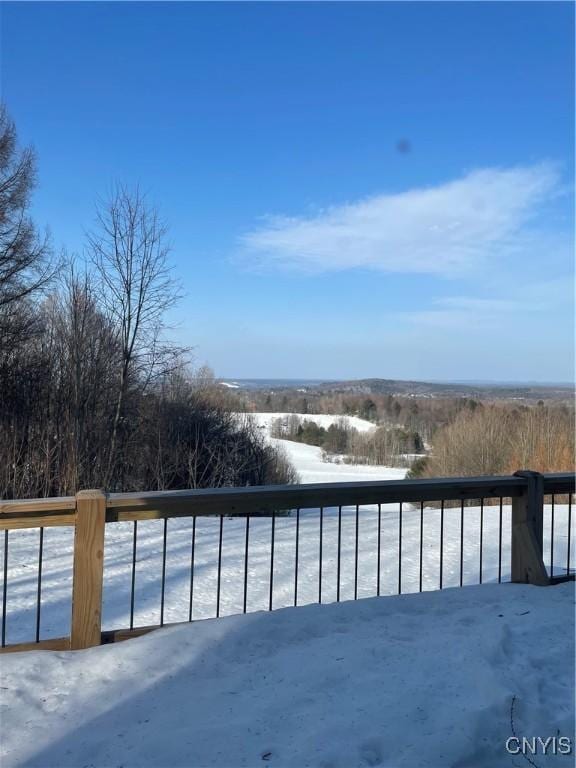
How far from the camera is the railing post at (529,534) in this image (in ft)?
13.7

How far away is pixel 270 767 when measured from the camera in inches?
82.8

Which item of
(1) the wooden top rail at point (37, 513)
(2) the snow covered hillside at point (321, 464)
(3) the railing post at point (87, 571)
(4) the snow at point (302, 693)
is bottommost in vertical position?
(2) the snow covered hillside at point (321, 464)

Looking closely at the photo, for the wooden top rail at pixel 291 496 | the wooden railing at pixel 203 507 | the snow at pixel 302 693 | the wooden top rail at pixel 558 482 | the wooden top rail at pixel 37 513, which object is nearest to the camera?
the snow at pixel 302 693

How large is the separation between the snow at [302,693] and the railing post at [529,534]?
72cm

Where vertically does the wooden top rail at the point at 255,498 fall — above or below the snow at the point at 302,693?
above

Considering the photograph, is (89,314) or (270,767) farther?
(89,314)

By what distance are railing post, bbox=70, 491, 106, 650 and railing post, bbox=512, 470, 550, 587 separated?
2771 millimetres

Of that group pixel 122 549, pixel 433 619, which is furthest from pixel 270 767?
pixel 122 549

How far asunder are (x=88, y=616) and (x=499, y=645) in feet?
6.73

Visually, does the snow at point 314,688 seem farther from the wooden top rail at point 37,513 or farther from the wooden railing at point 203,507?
the wooden top rail at point 37,513

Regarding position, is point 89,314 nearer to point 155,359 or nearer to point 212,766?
point 155,359

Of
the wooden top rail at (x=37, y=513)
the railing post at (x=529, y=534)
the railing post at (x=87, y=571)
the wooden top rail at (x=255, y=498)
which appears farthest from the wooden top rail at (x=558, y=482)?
the wooden top rail at (x=37, y=513)

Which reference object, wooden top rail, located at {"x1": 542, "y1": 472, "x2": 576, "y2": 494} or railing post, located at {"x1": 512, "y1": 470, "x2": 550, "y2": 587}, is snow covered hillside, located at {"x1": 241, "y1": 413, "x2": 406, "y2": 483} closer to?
wooden top rail, located at {"x1": 542, "y1": 472, "x2": 576, "y2": 494}

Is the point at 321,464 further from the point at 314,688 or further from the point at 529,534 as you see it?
the point at 314,688
